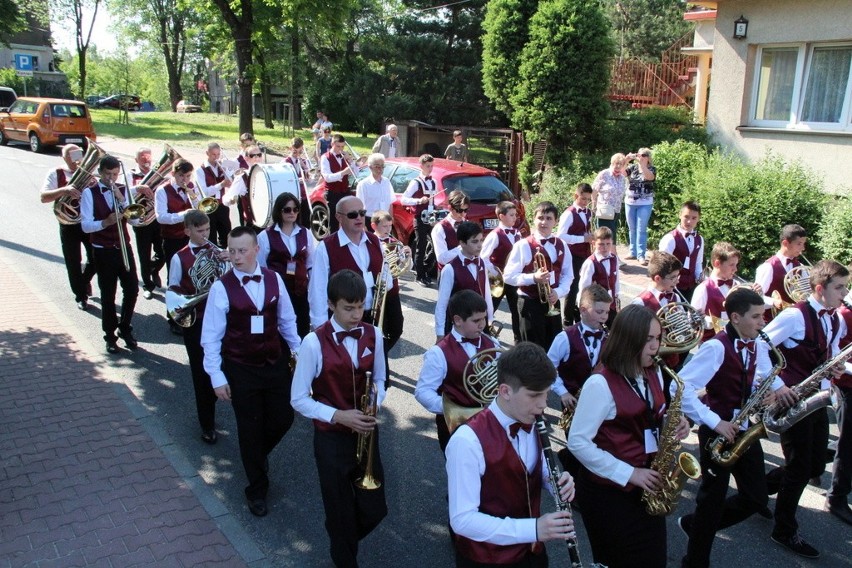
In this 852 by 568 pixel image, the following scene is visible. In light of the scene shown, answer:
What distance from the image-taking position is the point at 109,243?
7918 millimetres

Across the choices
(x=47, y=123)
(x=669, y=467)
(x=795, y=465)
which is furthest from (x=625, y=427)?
(x=47, y=123)

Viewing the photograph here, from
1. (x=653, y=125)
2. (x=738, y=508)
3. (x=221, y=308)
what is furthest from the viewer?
(x=653, y=125)

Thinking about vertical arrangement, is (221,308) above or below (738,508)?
above

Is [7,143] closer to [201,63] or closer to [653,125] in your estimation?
[653,125]

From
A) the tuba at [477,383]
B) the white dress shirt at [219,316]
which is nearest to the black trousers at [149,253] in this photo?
the white dress shirt at [219,316]

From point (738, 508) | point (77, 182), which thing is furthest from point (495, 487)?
point (77, 182)

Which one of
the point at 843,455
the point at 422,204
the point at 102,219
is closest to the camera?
the point at 843,455

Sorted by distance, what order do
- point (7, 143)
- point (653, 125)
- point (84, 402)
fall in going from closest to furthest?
1. point (84, 402)
2. point (653, 125)
3. point (7, 143)

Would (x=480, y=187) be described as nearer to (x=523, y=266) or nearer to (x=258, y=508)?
(x=523, y=266)

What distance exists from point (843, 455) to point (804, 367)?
673mm

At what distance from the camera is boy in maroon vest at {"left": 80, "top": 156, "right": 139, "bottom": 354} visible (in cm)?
783

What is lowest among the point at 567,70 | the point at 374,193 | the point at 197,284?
the point at 197,284

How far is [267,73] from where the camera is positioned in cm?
3553

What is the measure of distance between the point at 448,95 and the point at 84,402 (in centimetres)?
2191
